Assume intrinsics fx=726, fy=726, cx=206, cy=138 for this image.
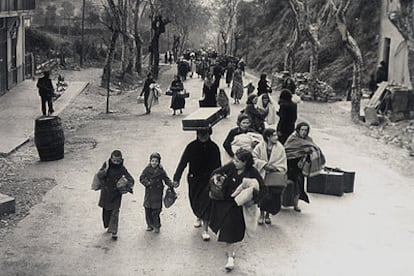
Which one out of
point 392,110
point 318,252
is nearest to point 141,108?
point 392,110

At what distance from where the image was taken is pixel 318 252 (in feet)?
31.1

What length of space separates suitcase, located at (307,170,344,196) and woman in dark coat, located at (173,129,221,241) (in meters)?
3.16

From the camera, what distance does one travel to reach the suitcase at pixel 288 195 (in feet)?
36.3

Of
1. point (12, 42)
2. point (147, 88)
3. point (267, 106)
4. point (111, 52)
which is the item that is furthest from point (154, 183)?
point (12, 42)

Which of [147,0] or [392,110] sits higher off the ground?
[147,0]

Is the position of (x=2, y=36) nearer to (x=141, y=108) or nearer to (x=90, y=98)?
(x=90, y=98)

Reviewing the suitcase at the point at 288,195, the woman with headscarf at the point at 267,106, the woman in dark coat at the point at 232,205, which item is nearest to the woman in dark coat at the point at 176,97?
the woman with headscarf at the point at 267,106

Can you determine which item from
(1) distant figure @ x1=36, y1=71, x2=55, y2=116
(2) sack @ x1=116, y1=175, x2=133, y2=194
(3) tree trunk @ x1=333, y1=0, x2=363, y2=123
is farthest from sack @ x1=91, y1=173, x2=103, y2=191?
(3) tree trunk @ x1=333, y1=0, x2=363, y2=123

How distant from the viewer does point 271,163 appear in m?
10.1

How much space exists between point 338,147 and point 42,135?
727 centimetres

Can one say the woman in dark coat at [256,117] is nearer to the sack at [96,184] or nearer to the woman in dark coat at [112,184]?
the woman in dark coat at [112,184]

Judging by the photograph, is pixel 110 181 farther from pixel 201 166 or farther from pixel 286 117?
pixel 286 117

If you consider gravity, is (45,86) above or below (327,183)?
above

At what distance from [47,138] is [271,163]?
21.2 ft
